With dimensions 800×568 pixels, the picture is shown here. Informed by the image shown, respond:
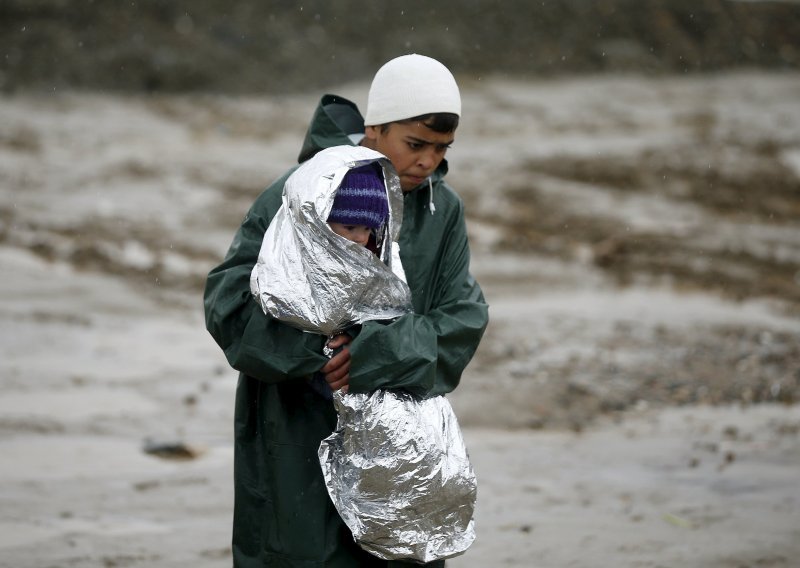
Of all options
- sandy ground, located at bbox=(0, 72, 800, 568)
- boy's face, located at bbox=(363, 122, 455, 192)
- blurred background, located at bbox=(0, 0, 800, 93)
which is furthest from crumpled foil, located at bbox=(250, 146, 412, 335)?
blurred background, located at bbox=(0, 0, 800, 93)

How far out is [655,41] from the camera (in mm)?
25266

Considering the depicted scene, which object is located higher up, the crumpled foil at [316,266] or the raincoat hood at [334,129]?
the raincoat hood at [334,129]

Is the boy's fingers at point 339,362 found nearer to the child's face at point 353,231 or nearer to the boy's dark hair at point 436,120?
the child's face at point 353,231

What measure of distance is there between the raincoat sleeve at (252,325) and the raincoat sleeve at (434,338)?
4.7 inches

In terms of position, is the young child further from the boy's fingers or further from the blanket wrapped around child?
the boy's fingers

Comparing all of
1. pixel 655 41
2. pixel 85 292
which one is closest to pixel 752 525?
pixel 85 292

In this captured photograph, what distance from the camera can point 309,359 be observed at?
8.71ft

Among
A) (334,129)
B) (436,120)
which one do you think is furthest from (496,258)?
(436,120)

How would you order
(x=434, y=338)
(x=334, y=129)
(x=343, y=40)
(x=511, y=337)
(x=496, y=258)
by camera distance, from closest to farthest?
(x=434, y=338), (x=334, y=129), (x=511, y=337), (x=496, y=258), (x=343, y=40)

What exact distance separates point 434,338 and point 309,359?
320mm

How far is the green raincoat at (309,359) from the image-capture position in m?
2.68

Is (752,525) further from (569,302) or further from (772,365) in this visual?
(569,302)

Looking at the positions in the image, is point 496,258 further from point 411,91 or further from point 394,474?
point 394,474

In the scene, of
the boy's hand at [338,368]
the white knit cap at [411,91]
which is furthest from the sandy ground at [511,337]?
the white knit cap at [411,91]
